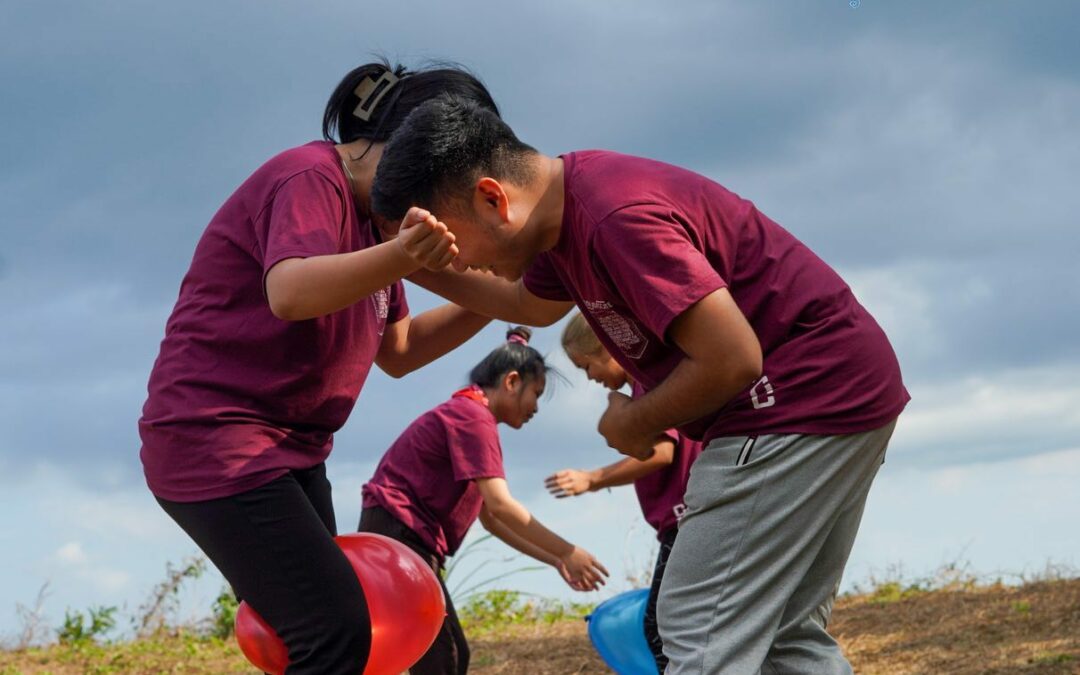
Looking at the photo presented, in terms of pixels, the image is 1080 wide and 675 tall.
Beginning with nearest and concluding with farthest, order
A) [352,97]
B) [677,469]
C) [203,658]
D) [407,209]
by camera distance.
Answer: [407,209]
[352,97]
[677,469]
[203,658]

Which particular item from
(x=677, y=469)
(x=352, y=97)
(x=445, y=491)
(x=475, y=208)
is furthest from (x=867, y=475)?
(x=445, y=491)

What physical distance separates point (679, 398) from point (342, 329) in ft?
3.32

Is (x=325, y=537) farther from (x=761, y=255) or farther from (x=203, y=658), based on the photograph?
(x=203, y=658)

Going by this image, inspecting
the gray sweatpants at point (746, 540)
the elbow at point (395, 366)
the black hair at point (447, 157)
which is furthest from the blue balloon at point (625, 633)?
the black hair at point (447, 157)

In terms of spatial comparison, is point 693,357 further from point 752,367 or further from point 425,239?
A: point 425,239

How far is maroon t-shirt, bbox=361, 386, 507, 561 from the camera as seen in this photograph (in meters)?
5.20

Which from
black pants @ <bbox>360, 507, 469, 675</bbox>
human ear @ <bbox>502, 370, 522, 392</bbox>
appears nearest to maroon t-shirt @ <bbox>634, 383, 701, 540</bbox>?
human ear @ <bbox>502, 370, 522, 392</bbox>

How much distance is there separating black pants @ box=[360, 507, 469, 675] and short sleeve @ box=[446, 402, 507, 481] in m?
0.32

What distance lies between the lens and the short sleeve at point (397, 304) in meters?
3.93

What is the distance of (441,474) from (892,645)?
3.60 meters

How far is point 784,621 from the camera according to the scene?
305cm

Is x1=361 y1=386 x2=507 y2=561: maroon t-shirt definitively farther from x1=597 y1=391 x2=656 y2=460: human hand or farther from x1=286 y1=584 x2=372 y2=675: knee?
x1=597 y1=391 x2=656 y2=460: human hand

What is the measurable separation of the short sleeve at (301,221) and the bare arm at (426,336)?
857 mm

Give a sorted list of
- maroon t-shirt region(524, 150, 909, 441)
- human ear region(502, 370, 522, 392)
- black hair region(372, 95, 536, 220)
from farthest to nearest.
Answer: human ear region(502, 370, 522, 392)
black hair region(372, 95, 536, 220)
maroon t-shirt region(524, 150, 909, 441)
